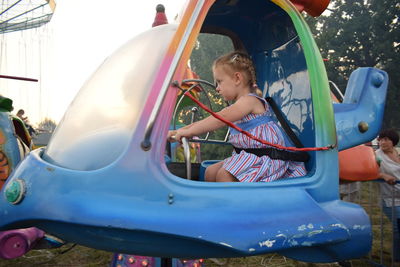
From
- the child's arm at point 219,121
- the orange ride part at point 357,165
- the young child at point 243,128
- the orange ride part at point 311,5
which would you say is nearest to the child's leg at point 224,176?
the young child at point 243,128

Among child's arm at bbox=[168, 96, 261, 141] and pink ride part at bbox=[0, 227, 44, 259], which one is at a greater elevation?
child's arm at bbox=[168, 96, 261, 141]

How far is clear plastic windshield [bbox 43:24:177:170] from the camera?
1.34 meters

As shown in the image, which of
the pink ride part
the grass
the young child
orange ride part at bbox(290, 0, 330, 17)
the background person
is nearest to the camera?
the young child

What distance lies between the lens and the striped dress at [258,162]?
1753mm

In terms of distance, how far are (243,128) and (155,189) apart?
0.78 m

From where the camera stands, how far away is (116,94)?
1491mm

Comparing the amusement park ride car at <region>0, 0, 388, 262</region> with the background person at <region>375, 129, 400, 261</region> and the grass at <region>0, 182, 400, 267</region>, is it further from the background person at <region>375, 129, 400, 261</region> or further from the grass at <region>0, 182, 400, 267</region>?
the grass at <region>0, 182, 400, 267</region>

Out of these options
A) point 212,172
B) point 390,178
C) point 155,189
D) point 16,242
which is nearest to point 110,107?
point 155,189

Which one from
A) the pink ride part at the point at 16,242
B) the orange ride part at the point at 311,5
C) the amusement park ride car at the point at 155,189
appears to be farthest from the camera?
the pink ride part at the point at 16,242

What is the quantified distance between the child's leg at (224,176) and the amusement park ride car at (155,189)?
1.07 ft

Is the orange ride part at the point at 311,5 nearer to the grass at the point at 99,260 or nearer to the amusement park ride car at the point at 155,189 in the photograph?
the amusement park ride car at the point at 155,189

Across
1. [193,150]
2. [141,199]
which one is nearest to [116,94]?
[141,199]

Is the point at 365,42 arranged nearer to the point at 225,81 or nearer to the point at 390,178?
the point at 390,178

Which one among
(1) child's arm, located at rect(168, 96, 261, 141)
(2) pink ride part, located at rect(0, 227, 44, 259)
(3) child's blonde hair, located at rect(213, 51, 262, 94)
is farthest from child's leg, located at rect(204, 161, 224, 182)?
(2) pink ride part, located at rect(0, 227, 44, 259)
